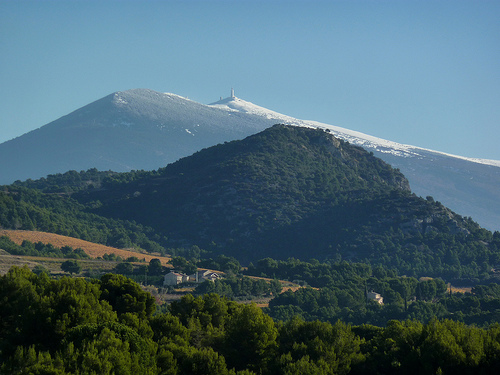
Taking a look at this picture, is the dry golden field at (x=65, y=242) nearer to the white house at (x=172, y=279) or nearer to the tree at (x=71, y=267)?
the white house at (x=172, y=279)

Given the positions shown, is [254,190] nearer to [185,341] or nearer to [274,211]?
[274,211]

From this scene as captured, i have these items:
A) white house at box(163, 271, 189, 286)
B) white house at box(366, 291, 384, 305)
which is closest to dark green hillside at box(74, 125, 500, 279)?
white house at box(366, 291, 384, 305)

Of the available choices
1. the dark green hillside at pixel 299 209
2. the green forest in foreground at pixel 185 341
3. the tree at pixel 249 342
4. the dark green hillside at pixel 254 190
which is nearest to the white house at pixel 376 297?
the dark green hillside at pixel 299 209

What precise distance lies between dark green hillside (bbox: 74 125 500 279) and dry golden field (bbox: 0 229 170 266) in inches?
703

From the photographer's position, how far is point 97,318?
106 ft

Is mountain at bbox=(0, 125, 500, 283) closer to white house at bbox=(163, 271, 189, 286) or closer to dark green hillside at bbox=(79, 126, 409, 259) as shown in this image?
dark green hillside at bbox=(79, 126, 409, 259)

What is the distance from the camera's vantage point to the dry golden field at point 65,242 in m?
78.2

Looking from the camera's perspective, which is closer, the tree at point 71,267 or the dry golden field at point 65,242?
the tree at point 71,267

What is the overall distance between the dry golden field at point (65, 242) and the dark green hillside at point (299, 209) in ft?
58.6

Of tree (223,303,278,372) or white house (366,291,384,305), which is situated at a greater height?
tree (223,303,278,372)

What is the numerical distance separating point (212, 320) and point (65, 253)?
133 ft

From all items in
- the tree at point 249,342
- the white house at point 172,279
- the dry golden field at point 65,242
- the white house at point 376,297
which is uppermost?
the tree at point 249,342

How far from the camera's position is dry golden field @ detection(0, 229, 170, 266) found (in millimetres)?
78250

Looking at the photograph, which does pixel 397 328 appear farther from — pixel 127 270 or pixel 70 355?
pixel 127 270
